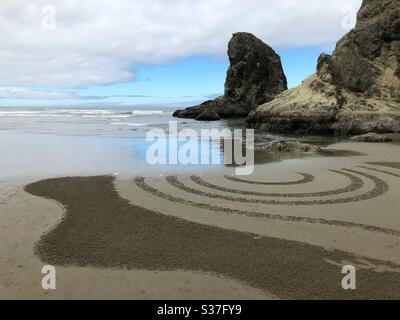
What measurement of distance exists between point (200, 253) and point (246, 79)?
73.2m

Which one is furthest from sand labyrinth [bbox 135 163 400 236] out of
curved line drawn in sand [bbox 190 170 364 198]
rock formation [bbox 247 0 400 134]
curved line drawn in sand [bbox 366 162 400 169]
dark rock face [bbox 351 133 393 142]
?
rock formation [bbox 247 0 400 134]

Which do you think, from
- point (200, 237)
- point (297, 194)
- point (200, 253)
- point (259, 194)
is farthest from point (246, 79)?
point (200, 253)

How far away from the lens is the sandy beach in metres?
6.77

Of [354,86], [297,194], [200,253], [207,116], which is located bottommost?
[200,253]

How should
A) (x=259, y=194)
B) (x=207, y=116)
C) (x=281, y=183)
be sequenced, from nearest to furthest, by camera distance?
(x=259, y=194)
(x=281, y=183)
(x=207, y=116)

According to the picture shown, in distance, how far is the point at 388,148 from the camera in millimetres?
24750

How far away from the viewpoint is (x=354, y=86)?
3891 centimetres

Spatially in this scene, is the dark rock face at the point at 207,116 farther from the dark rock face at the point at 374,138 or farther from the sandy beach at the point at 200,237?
the sandy beach at the point at 200,237

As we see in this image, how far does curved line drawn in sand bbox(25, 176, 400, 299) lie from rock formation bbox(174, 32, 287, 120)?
67.5m

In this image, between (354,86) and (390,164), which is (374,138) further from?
(354,86)

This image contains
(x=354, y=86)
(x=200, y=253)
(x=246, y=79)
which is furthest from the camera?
(x=246, y=79)

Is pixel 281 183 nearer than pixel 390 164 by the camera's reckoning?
Yes

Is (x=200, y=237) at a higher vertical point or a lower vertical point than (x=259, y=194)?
lower

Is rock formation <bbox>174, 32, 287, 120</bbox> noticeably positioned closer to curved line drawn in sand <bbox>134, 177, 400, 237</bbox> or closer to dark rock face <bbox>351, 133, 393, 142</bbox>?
dark rock face <bbox>351, 133, 393, 142</bbox>
